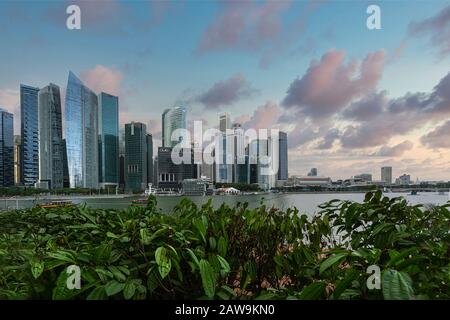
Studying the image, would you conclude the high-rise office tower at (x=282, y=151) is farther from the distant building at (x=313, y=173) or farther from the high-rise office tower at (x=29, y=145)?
the high-rise office tower at (x=29, y=145)

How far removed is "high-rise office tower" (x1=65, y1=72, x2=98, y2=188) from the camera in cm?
210

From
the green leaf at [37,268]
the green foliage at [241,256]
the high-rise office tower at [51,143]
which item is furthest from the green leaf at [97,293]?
the high-rise office tower at [51,143]

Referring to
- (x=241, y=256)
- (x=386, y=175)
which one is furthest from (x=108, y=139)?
(x=386, y=175)

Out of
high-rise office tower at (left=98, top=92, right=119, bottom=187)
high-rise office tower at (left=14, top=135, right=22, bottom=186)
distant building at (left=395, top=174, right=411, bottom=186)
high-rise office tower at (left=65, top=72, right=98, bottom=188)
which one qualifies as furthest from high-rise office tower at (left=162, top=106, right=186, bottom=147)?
distant building at (left=395, top=174, right=411, bottom=186)

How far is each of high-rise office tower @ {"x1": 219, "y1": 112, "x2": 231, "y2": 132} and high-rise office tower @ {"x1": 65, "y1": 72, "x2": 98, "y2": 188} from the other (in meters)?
0.85

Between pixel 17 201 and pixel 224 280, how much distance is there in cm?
202

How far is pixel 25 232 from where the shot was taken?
1.46m

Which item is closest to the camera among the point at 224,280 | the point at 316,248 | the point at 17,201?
the point at 224,280

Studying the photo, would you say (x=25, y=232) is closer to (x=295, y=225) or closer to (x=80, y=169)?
(x=80, y=169)

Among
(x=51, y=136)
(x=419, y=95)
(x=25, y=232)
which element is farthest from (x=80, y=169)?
(x=419, y=95)

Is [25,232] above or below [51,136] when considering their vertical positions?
below

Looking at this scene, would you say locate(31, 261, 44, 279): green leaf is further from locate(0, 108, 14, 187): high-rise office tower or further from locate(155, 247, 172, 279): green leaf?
locate(0, 108, 14, 187): high-rise office tower

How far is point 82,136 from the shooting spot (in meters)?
2.17
